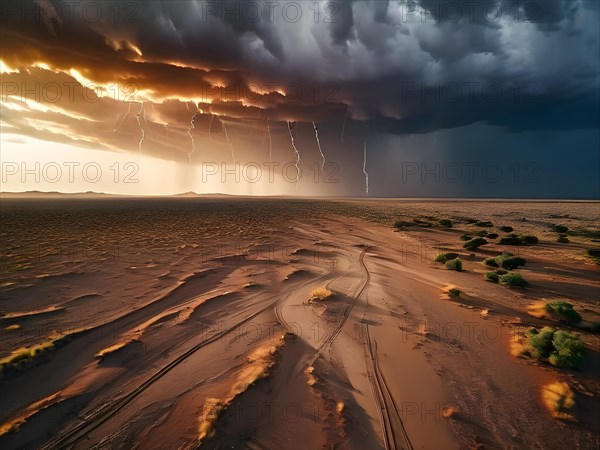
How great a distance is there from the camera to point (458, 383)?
6.08 m

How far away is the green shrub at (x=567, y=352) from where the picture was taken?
21.2 ft

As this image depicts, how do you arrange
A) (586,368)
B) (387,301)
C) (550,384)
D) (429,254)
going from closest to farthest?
1. (550,384)
2. (586,368)
3. (387,301)
4. (429,254)

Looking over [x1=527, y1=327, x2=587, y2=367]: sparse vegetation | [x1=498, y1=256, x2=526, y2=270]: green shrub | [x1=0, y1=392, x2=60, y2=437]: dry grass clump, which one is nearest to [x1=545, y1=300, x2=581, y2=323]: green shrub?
[x1=527, y1=327, x2=587, y2=367]: sparse vegetation

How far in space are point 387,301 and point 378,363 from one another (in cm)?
394

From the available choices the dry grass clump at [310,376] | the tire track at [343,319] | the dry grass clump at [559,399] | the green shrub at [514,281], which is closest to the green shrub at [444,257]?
the green shrub at [514,281]

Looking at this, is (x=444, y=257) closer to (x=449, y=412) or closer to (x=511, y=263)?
(x=511, y=263)

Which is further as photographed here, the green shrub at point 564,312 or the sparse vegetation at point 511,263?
the sparse vegetation at point 511,263

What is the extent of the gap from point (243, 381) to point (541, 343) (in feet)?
24.0

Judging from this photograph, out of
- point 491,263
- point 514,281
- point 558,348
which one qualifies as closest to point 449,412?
point 558,348

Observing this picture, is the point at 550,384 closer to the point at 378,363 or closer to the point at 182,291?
the point at 378,363

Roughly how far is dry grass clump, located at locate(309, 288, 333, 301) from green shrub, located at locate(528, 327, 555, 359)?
19.4 feet

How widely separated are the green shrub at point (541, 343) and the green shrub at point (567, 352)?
0.43ft

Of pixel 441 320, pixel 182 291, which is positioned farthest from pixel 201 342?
pixel 441 320

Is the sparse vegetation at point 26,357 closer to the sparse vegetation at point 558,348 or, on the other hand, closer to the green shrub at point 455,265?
the sparse vegetation at point 558,348
